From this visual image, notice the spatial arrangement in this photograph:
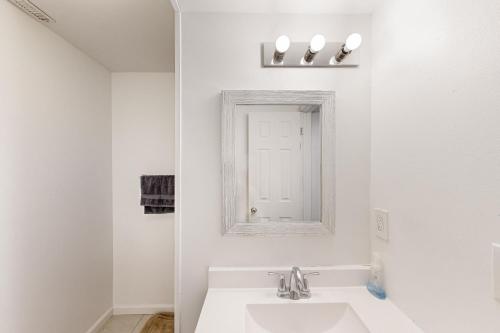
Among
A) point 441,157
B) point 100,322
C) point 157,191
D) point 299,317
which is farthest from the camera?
point 157,191

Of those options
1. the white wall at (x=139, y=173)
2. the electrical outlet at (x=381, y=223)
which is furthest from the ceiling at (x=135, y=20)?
the electrical outlet at (x=381, y=223)

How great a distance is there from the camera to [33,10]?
1596mm

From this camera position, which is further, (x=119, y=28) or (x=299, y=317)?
(x=119, y=28)

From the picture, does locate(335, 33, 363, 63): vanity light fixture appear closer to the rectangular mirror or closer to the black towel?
the rectangular mirror

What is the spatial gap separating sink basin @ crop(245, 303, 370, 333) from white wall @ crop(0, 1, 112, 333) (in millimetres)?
1397

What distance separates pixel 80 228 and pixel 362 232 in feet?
6.78

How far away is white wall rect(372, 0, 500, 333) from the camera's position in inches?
28.4

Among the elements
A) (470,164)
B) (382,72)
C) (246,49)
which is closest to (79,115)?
(246,49)

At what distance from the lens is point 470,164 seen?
771mm

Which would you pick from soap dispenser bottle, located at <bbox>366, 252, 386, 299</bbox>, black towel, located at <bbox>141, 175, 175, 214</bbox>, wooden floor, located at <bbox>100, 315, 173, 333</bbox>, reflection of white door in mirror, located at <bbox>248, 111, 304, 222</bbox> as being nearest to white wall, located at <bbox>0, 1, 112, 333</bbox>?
wooden floor, located at <bbox>100, 315, 173, 333</bbox>

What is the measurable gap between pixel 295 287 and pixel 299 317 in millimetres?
118

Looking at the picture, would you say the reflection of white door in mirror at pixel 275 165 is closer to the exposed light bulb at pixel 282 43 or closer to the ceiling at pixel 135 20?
the exposed light bulb at pixel 282 43

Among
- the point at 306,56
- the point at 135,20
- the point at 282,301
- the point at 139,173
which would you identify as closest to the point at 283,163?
the point at 306,56

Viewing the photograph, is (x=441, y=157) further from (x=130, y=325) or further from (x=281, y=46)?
(x=130, y=325)
